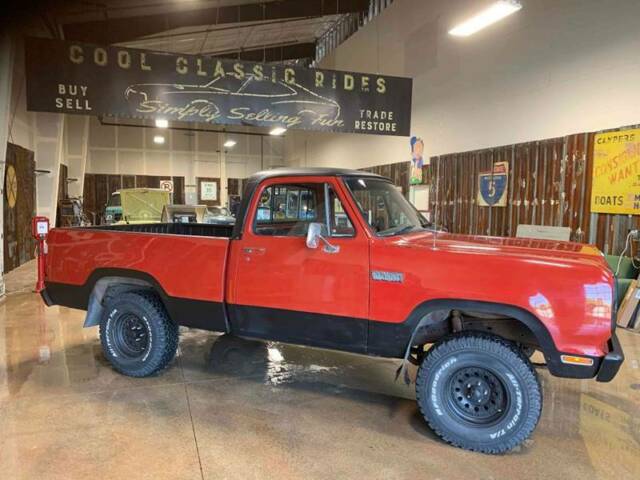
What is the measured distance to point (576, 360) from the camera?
2811mm

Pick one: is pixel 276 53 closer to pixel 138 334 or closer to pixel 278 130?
pixel 278 130

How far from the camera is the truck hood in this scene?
301 cm

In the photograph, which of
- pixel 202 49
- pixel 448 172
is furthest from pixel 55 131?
pixel 448 172

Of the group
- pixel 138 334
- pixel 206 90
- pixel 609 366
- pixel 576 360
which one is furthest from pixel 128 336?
pixel 206 90

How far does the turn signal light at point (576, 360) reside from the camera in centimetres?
279

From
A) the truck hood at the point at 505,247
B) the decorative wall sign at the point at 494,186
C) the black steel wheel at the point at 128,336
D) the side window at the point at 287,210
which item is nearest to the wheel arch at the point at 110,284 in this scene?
the black steel wheel at the point at 128,336

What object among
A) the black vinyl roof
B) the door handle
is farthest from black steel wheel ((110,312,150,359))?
the black vinyl roof

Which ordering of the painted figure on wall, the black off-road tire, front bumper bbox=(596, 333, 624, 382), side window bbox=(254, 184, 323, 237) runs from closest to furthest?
front bumper bbox=(596, 333, 624, 382) → the black off-road tire → side window bbox=(254, 184, 323, 237) → the painted figure on wall

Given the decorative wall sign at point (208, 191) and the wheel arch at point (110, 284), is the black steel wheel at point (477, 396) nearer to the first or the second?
the wheel arch at point (110, 284)

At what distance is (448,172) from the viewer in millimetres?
10164

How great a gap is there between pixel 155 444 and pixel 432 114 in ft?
31.9

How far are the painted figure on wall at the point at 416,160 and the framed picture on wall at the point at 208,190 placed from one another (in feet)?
48.6

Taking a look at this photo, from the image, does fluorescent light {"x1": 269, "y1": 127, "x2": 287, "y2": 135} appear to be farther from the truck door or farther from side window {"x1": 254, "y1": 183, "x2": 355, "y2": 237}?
the truck door

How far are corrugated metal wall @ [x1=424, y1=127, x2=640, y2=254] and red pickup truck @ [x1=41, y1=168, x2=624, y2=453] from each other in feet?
13.8
